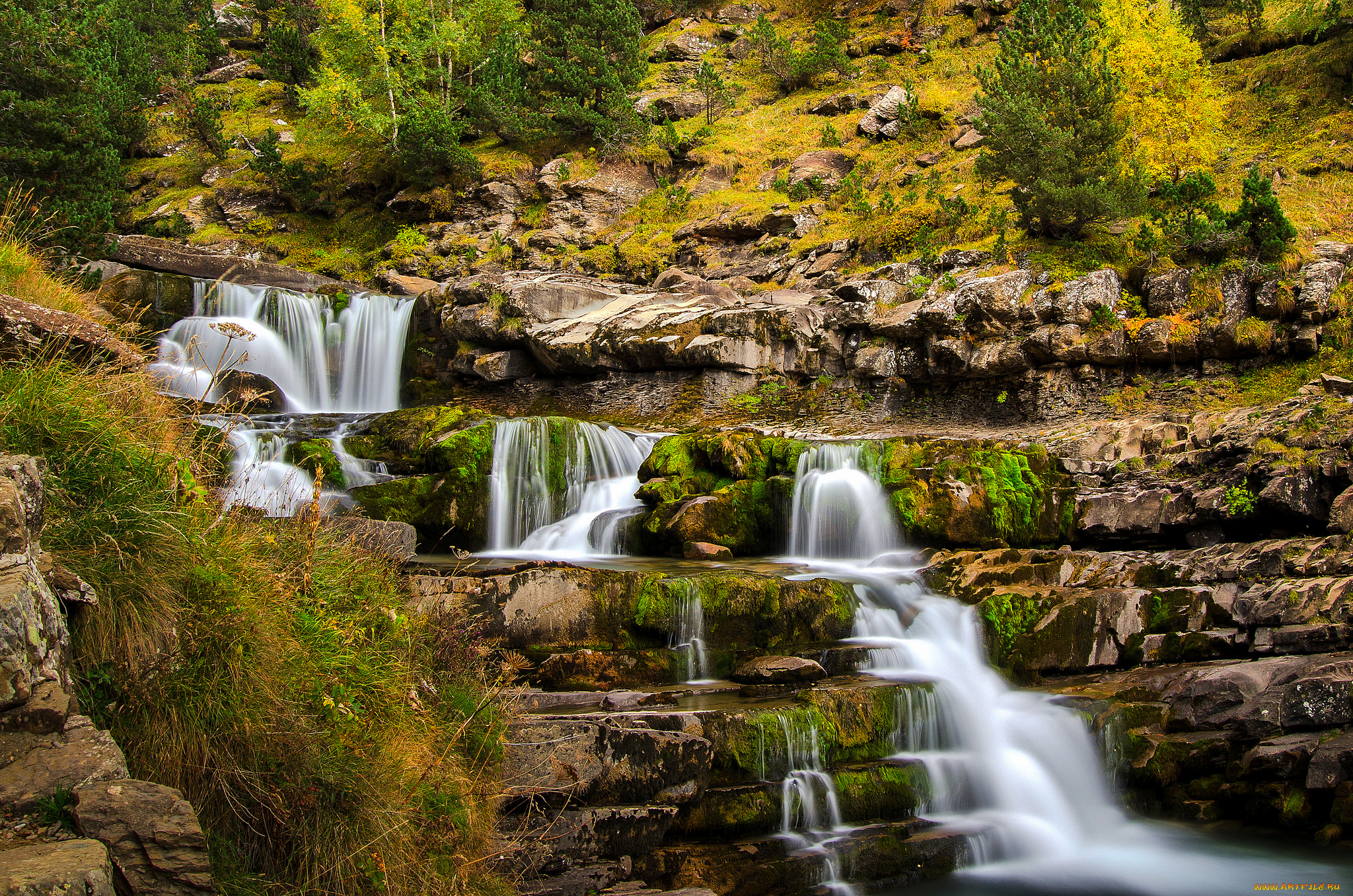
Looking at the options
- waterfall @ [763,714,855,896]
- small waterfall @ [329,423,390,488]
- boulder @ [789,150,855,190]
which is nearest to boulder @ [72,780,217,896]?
waterfall @ [763,714,855,896]

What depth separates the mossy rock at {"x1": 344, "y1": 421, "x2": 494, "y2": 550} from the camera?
1229cm

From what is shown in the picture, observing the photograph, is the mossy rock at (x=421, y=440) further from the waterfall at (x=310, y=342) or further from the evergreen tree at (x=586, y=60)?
the evergreen tree at (x=586, y=60)

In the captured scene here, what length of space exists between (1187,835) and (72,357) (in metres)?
10.0

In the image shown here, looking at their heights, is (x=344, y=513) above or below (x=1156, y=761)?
above

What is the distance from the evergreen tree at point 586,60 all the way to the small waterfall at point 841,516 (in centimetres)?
1832

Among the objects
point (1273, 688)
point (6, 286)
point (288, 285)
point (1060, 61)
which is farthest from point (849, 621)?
point (288, 285)

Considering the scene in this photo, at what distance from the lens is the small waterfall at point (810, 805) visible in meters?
6.27

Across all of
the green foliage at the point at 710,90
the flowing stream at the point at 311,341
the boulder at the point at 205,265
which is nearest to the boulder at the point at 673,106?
the green foliage at the point at 710,90

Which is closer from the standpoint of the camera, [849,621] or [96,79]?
[849,621]

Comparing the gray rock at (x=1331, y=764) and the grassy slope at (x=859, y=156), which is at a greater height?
the grassy slope at (x=859, y=156)

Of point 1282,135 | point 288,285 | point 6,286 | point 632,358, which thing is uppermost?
point 1282,135

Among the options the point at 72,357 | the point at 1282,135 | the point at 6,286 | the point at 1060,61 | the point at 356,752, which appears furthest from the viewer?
the point at 1282,135

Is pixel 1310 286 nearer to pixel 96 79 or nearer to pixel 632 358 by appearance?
pixel 632 358

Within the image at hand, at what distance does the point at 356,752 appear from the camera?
427 cm
